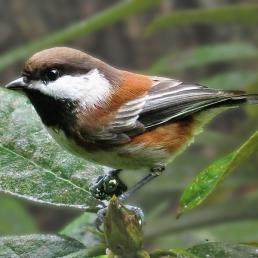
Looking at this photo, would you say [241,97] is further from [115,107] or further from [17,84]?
[17,84]

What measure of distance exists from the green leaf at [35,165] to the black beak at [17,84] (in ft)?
0.16

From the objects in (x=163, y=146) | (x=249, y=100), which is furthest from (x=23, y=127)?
(x=249, y=100)

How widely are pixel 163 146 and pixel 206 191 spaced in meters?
0.97

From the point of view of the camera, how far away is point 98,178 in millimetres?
2484

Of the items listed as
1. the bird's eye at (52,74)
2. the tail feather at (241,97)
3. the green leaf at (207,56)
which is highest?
the bird's eye at (52,74)

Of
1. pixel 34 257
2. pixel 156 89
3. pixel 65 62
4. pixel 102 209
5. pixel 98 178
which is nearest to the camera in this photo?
pixel 34 257

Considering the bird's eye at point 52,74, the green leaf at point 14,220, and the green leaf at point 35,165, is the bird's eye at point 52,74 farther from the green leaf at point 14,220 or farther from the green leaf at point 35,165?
the green leaf at point 14,220

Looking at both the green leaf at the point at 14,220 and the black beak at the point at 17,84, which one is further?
the green leaf at the point at 14,220

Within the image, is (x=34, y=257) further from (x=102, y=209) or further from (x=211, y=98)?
(x=211, y=98)

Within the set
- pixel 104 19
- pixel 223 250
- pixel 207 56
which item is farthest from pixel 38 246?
pixel 207 56

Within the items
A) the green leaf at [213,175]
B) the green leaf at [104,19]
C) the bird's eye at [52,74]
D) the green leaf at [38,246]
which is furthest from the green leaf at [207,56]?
the green leaf at [38,246]

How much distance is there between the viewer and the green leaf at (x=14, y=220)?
4203 millimetres

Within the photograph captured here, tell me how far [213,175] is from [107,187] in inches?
16.4

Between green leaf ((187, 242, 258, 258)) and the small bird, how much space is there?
69cm
